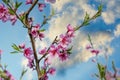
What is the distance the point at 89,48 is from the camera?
9.23 metres

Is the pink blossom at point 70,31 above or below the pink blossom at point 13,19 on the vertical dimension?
below

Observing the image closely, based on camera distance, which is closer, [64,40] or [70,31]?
[64,40]

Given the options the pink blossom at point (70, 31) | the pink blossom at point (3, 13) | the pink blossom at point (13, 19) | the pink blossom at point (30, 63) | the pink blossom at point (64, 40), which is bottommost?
the pink blossom at point (30, 63)

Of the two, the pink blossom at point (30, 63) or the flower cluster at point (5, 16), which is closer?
the pink blossom at point (30, 63)

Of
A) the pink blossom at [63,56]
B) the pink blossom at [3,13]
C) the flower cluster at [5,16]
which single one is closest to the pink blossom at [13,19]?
the flower cluster at [5,16]

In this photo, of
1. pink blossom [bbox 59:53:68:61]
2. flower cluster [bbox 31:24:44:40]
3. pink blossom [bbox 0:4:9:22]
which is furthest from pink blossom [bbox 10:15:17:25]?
pink blossom [bbox 59:53:68:61]

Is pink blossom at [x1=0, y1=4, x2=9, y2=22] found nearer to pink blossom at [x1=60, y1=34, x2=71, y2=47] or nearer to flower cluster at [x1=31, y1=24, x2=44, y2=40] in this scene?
flower cluster at [x1=31, y1=24, x2=44, y2=40]

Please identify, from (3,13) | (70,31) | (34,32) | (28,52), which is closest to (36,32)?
(34,32)

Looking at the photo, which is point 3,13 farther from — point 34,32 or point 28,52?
point 28,52

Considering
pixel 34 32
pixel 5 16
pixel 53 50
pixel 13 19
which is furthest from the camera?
pixel 5 16

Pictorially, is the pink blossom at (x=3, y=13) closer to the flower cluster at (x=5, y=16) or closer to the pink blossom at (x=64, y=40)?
the flower cluster at (x=5, y=16)

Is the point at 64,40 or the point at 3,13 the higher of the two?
the point at 3,13

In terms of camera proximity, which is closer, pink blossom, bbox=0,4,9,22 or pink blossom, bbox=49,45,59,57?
pink blossom, bbox=49,45,59,57

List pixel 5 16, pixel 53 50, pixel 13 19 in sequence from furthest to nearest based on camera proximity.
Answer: pixel 5 16 → pixel 13 19 → pixel 53 50
